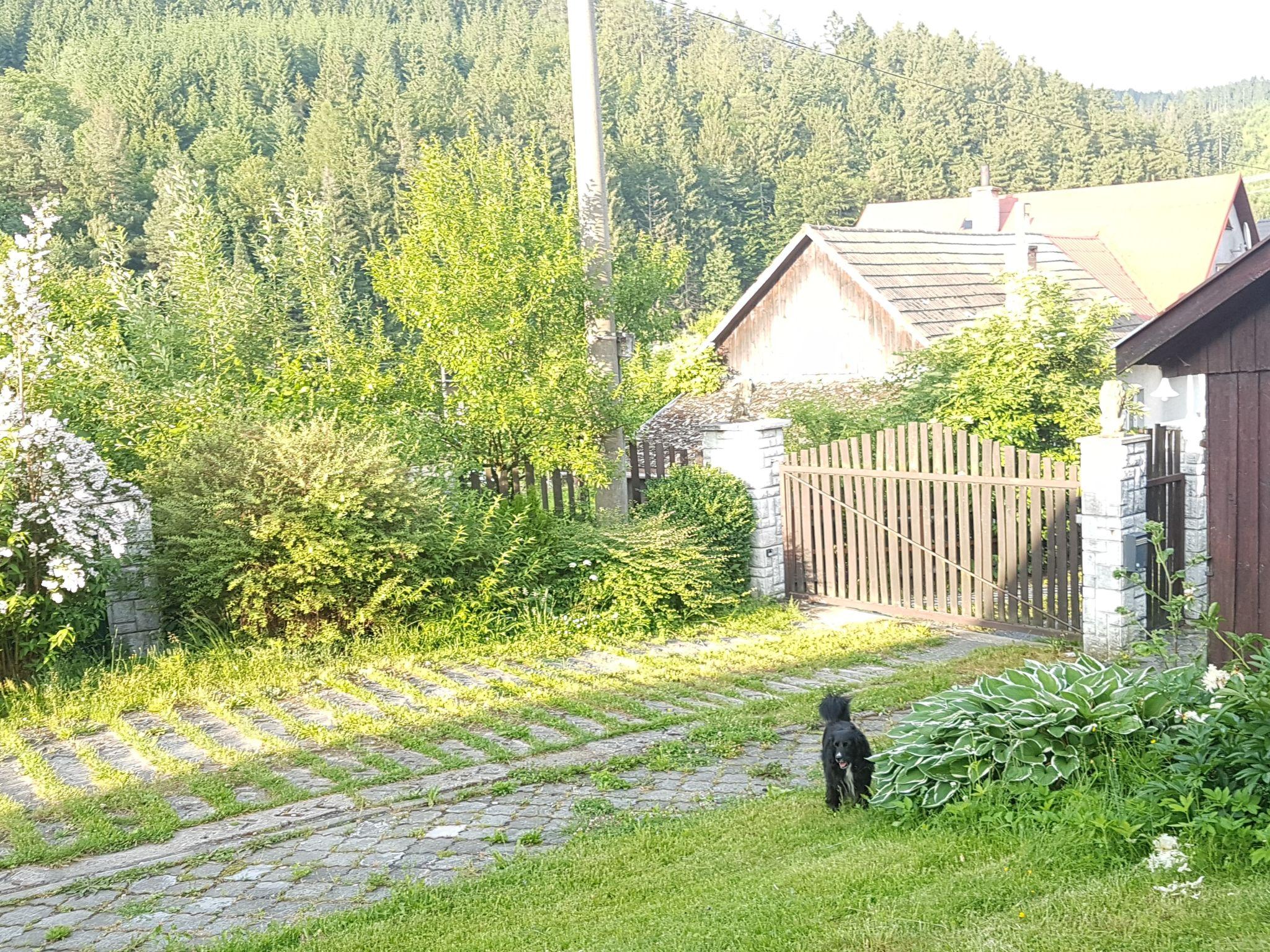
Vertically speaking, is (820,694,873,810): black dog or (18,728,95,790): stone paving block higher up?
(820,694,873,810): black dog

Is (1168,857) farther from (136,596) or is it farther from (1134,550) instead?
(136,596)

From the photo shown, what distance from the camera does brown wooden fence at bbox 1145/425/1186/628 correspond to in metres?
9.68

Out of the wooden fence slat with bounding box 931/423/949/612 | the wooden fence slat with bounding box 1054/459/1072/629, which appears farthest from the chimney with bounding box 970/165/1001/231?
the wooden fence slat with bounding box 1054/459/1072/629

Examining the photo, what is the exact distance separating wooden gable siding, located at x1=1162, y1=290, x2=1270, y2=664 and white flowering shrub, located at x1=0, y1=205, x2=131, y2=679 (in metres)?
7.17

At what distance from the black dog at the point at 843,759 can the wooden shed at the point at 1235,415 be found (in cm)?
261

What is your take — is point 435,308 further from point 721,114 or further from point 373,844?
point 721,114

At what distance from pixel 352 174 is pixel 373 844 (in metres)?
54.0

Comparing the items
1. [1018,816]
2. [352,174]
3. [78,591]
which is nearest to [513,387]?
[78,591]

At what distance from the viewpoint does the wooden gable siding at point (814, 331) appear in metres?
22.9

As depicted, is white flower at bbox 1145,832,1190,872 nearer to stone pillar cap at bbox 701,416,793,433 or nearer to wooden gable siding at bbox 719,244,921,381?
stone pillar cap at bbox 701,416,793,433

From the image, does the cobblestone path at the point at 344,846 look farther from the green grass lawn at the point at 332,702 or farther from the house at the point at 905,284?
the house at the point at 905,284

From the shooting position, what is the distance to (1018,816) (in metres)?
4.69

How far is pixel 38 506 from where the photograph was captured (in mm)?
8305

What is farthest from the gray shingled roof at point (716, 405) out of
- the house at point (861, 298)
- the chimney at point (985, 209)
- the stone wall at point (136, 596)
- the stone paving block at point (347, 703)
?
the chimney at point (985, 209)
